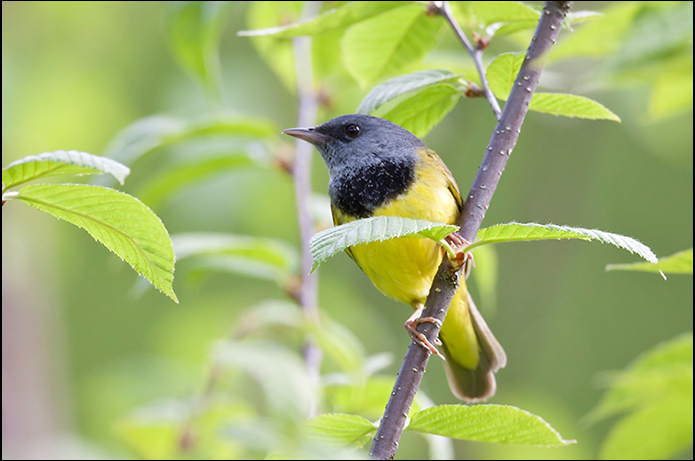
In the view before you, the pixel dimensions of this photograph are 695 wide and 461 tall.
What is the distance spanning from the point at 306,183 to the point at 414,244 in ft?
2.24

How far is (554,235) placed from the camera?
1.23 metres

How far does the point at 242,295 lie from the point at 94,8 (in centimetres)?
232

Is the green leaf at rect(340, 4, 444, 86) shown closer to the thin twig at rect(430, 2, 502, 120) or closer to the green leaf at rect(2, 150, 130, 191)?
the thin twig at rect(430, 2, 502, 120)

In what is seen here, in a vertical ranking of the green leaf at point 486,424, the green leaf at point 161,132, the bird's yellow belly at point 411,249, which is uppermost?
the green leaf at point 161,132

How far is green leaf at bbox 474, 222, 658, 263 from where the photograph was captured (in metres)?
1.19

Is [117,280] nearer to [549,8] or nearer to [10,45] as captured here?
[10,45]

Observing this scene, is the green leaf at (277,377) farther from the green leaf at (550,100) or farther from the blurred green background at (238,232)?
the blurred green background at (238,232)

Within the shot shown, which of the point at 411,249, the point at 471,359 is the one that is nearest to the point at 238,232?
the point at 471,359

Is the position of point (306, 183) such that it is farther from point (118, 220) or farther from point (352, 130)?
point (118, 220)

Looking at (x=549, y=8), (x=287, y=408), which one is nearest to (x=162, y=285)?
(x=287, y=408)

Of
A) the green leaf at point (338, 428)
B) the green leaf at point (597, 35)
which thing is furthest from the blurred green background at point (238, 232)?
the green leaf at point (338, 428)

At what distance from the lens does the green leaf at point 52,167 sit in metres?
1.24

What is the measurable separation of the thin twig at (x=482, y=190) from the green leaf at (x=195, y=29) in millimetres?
813

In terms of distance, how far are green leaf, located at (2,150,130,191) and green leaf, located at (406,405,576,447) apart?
0.72m
